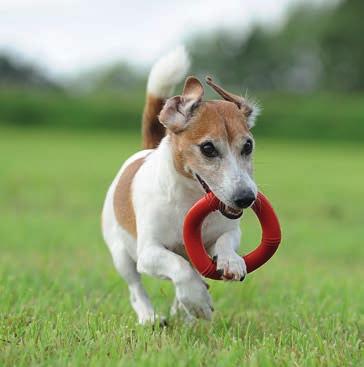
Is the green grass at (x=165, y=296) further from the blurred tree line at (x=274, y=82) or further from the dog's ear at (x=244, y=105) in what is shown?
the blurred tree line at (x=274, y=82)

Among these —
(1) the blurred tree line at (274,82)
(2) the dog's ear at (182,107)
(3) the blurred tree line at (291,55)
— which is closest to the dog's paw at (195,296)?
(2) the dog's ear at (182,107)

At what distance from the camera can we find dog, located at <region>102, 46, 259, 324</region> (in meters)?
4.68

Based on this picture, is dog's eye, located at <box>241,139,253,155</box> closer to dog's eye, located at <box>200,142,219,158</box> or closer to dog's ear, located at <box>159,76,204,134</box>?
dog's eye, located at <box>200,142,219,158</box>

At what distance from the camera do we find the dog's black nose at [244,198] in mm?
4457

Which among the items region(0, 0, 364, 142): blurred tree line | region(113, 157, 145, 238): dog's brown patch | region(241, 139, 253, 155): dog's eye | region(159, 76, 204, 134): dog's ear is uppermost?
region(159, 76, 204, 134): dog's ear

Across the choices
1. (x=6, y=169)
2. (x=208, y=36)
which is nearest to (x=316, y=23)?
(x=208, y=36)

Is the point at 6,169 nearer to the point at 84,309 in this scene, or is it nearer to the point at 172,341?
the point at 84,309

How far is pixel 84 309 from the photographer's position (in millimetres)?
5438

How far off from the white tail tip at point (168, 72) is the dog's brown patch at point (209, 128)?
3.56 ft

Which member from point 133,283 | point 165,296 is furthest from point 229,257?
point 165,296

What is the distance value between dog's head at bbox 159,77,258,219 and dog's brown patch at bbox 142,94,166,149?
108 centimetres

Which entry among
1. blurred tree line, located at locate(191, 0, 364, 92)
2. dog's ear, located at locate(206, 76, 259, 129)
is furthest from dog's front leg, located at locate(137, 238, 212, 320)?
blurred tree line, located at locate(191, 0, 364, 92)

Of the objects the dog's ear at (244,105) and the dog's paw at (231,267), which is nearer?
the dog's paw at (231,267)

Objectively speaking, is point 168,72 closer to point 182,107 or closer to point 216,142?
point 182,107
